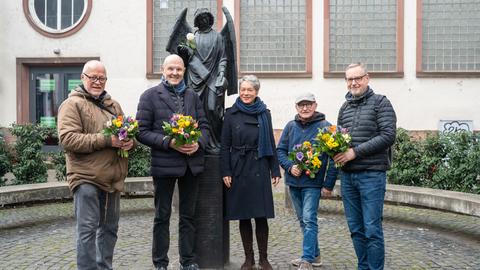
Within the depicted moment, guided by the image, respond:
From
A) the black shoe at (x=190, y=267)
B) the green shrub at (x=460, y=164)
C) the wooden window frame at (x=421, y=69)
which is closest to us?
the black shoe at (x=190, y=267)

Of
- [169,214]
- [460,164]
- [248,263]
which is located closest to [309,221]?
[248,263]

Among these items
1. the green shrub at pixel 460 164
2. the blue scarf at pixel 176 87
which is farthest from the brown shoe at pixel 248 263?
the green shrub at pixel 460 164

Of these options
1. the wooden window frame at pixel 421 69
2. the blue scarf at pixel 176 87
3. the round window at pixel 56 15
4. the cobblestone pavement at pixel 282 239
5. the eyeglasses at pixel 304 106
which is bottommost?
the cobblestone pavement at pixel 282 239

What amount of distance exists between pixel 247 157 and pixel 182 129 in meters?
0.91

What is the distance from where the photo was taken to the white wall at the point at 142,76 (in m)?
16.8

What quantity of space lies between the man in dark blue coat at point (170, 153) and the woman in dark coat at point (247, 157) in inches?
14.0

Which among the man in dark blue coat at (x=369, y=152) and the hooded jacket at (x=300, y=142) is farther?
the hooded jacket at (x=300, y=142)

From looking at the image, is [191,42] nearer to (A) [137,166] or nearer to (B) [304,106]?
(B) [304,106]

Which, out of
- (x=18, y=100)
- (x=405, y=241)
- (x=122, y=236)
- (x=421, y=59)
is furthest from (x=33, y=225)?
(x=421, y=59)

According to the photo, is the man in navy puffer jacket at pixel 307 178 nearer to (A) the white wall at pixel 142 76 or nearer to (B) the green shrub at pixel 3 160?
(B) the green shrub at pixel 3 160

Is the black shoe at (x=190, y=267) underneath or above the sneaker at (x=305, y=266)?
above

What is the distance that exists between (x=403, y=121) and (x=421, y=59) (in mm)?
1911

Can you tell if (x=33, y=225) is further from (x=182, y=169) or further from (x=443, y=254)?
(x=443, y=254)

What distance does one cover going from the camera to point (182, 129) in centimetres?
467
